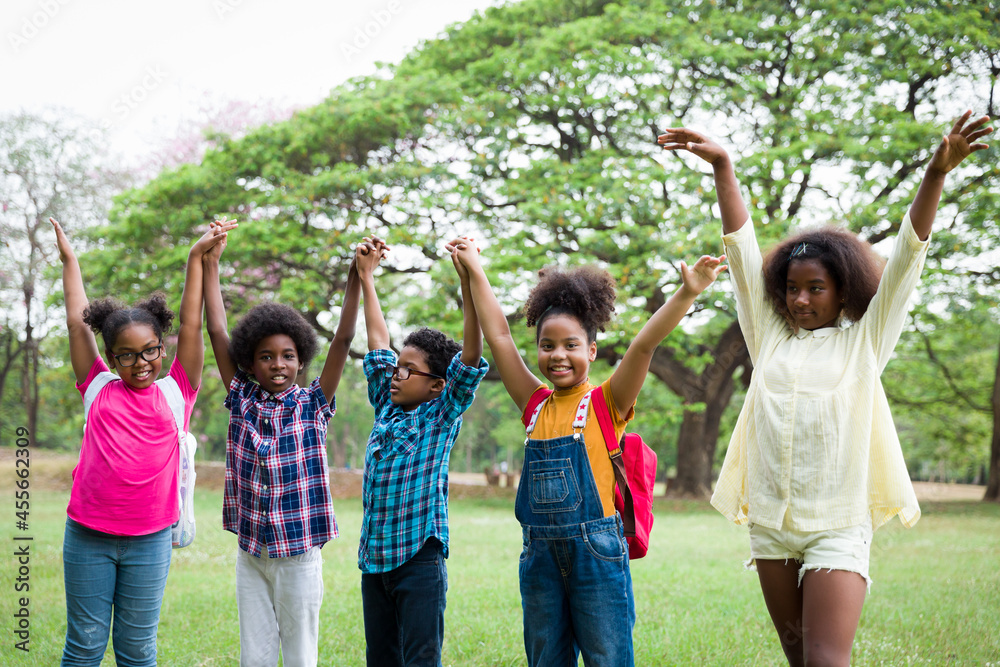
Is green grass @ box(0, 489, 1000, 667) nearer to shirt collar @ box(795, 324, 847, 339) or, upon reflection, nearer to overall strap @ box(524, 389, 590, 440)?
overall strap @ box(524, 389, 590, 440)

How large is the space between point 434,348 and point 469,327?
0.57ft

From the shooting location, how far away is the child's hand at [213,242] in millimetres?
3268

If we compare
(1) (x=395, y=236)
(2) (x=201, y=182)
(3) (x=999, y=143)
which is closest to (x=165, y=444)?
(1) (x=395, y=236)

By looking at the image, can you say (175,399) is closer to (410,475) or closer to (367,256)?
(367,256)

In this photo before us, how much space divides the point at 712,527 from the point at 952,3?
7.49m

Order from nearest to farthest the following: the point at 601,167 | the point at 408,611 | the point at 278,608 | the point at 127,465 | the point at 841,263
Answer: the point at 841,263 → the point at 408,611 → the point at 278,608 → the point at 127,465 → the point at 601,167

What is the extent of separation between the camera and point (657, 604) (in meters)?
5.46

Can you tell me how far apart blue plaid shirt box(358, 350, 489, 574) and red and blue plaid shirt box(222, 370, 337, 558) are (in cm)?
22

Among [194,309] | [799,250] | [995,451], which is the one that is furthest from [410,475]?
[995,451]

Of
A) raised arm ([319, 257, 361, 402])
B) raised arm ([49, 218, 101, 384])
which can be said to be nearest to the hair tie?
raised arm ([319, 257, 361, 402])

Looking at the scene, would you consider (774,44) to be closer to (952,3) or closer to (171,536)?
(952,3)

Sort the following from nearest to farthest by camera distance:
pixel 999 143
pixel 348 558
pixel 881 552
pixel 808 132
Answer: pixel 348 558 → pixel 881 552 → pixel 999 143 → pixel 808 132

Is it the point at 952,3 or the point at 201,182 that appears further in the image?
the point at 201,182

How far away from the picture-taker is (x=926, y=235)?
244cm
